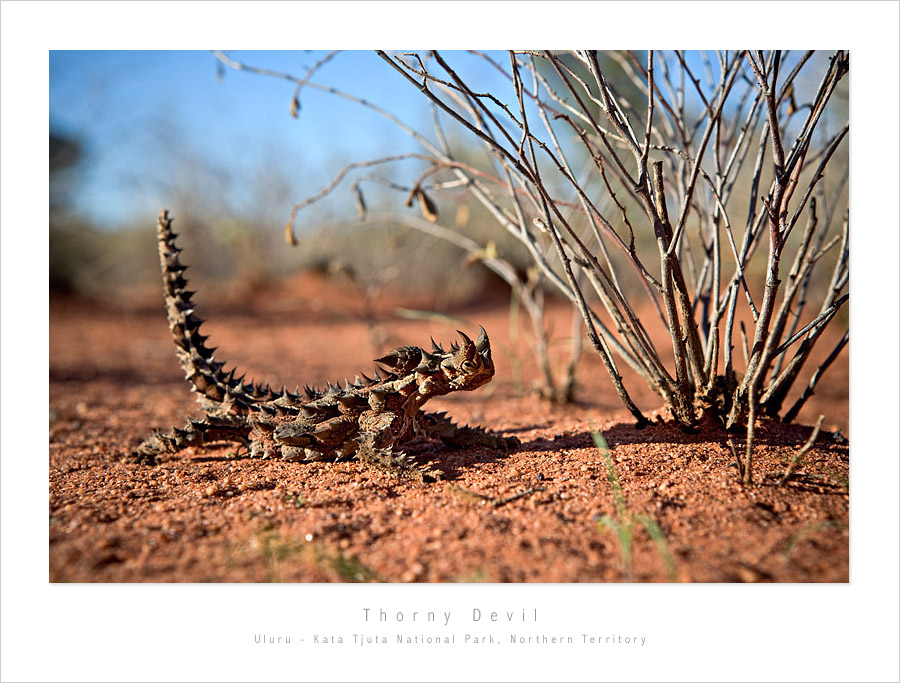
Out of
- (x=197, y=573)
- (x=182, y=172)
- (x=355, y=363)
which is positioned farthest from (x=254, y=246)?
(x=197, y=573)

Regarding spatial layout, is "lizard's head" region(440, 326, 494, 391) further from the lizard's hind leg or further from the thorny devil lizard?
the lizard's hind leg

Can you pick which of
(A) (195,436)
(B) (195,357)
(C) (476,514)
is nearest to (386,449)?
(C) (476,514)

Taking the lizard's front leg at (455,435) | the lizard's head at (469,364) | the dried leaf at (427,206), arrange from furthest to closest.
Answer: the dried leaf at (427,206), the lizard's front leg at (455,435), the lizard's head at (469,364)

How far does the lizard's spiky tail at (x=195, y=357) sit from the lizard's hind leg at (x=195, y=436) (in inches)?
2.8

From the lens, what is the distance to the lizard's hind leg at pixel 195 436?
272cm

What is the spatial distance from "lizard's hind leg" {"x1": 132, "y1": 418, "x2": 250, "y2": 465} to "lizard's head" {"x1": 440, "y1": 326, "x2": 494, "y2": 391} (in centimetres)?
104

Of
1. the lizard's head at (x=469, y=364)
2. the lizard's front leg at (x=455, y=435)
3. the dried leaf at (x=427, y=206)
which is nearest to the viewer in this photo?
the lizard's head at (x=469, y=364)

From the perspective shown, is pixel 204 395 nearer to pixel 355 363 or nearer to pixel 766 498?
pixel 766 498

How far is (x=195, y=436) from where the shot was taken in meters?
2.73

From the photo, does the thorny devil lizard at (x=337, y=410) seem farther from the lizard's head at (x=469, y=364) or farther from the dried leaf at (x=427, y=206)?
the dried leaf at (x=427, y=206)

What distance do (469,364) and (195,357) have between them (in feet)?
4.59

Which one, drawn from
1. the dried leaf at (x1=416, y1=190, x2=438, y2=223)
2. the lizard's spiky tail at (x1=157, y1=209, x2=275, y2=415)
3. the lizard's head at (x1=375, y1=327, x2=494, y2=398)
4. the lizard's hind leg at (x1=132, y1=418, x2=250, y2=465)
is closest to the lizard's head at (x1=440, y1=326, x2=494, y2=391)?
the lizard's head at (x1=375, y1=327, x2=494, y2=398)

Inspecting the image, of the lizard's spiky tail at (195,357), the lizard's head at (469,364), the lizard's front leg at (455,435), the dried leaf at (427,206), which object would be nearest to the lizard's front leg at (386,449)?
the lizard's front leg at (455,435)

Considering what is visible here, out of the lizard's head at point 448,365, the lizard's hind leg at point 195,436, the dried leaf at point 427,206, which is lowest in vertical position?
the lizard's hind leg at point 195,436
